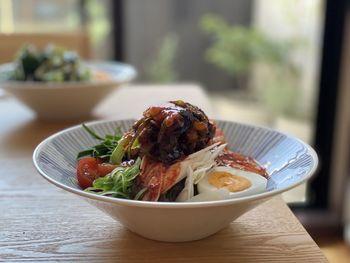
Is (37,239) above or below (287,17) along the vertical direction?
below

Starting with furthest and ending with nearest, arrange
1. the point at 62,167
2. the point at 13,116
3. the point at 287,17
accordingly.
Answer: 1. the point at 287,17
2. the point at 13,116
3. the point at 62,167

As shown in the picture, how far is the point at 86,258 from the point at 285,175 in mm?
304

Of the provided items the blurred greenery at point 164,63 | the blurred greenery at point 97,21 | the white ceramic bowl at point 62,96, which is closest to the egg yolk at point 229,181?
the white ceramic bowl at point 62,96

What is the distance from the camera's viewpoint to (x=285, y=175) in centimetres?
70

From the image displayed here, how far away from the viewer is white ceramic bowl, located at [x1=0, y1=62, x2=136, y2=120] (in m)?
1.22

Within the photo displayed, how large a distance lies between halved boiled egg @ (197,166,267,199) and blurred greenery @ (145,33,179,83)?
77.9 inches

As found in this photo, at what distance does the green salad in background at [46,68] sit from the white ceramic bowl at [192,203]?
0.53m

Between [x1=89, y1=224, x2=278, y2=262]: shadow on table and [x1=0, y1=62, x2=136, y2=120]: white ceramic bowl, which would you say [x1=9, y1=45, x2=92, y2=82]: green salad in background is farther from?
[x1=89, y1=224, x2=278, y2=262]: shadow on table

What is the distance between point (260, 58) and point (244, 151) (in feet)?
5.86

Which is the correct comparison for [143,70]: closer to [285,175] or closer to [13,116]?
[13,116]

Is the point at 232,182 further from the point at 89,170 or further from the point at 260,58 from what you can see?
the point at 260,58

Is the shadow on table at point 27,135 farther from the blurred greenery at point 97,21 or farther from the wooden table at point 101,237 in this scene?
the blurred greenery at point 97,21

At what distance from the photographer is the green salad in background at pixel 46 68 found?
138 cm

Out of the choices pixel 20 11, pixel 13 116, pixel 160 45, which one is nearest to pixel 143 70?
pixel 160 45
